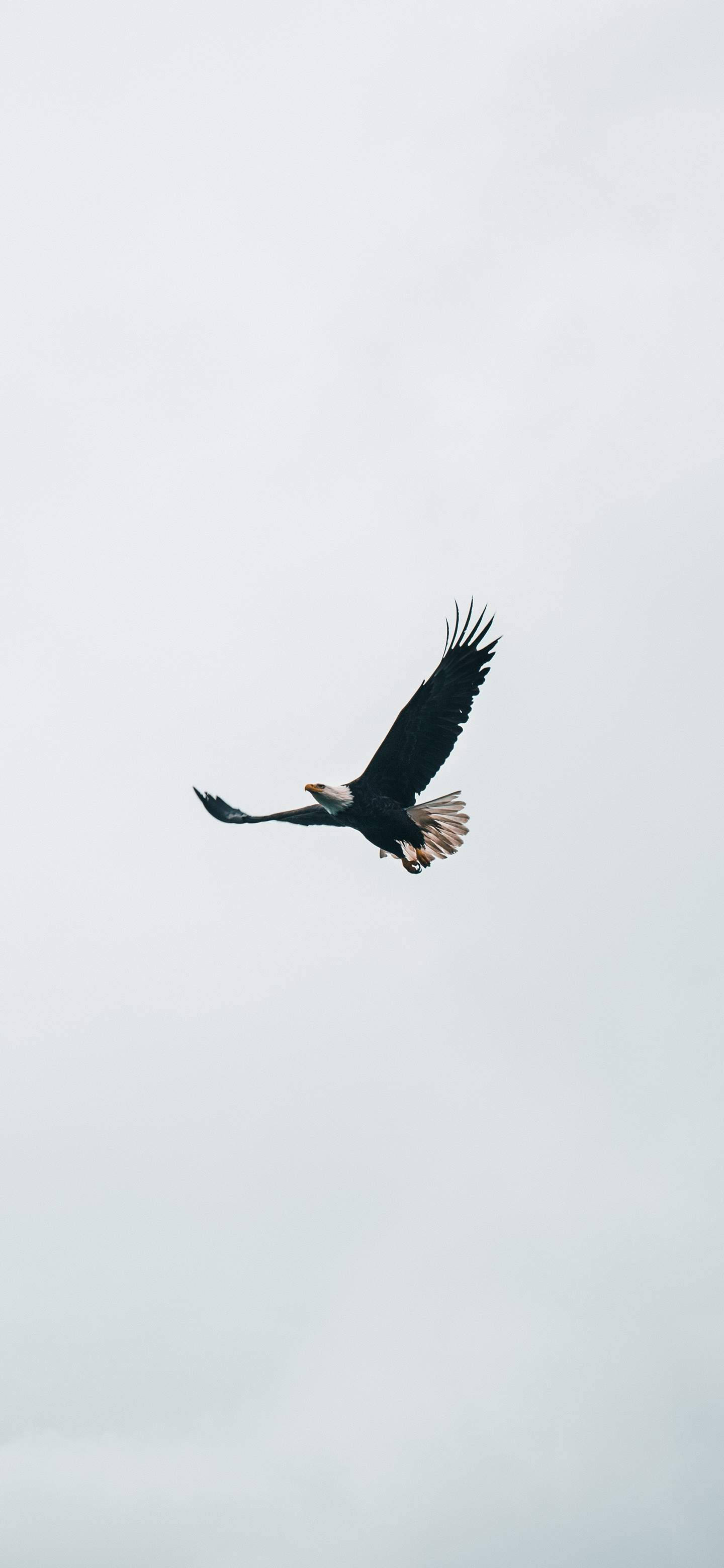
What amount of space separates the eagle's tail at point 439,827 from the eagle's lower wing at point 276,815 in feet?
3.48

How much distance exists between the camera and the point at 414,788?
809 inches

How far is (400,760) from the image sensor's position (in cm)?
2023

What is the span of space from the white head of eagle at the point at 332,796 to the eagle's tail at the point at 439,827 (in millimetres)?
1097

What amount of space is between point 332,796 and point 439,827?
1.61m

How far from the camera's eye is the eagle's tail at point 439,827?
21391 mm

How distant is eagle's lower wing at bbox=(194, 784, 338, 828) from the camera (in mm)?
21031

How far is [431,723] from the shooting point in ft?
64.7

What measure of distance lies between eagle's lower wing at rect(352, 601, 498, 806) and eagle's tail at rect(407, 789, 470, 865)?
67 centimetres

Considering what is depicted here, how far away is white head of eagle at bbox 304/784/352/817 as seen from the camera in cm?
2036

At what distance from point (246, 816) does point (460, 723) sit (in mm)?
3182

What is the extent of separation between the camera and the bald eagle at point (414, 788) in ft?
63.6

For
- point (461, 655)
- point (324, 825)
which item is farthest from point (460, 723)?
point (324, 825)

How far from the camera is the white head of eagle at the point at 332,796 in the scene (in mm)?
20359

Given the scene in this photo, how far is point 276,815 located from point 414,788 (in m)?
1.75
